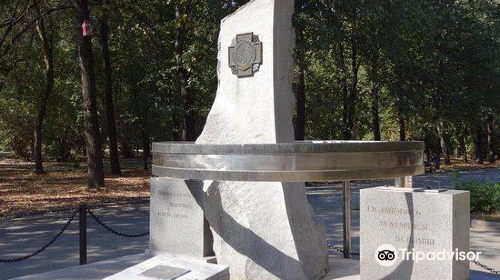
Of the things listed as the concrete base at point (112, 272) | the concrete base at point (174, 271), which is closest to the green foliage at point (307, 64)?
the concrete base at point (112, 272)

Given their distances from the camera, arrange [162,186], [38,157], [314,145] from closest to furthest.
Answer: [314,145] → [162,186] → [38,157]

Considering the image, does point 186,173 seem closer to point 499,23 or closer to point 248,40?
point 248,40

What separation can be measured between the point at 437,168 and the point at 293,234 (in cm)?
2790

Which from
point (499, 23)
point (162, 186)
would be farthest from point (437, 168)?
point (162, 186)

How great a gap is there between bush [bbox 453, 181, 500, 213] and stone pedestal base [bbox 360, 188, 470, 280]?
7.53m

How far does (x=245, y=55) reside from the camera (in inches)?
269

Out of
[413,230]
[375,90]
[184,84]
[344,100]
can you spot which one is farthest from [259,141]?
[375,90]

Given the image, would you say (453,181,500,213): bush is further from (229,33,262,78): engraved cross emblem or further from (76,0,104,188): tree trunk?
(76,0,104,188): tree trunk

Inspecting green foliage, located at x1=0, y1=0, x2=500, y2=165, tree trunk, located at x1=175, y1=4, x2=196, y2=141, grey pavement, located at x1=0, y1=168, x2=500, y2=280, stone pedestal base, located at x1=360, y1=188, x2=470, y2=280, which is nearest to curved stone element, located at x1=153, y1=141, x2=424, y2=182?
stone pedestal base, located at x1=360, y1=188, x2=470, y2=280

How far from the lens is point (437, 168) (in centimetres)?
3198

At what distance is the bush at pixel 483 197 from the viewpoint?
13078 millimetres

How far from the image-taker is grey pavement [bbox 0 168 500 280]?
863 cm

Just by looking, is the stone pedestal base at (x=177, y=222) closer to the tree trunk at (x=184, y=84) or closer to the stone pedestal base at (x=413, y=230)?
the stone pedestal base at (x=413, y=230)

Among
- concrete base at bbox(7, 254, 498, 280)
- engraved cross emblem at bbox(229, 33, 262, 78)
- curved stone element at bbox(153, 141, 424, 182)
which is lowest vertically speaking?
concrete base at bbox(7, 254, 498, 280)
